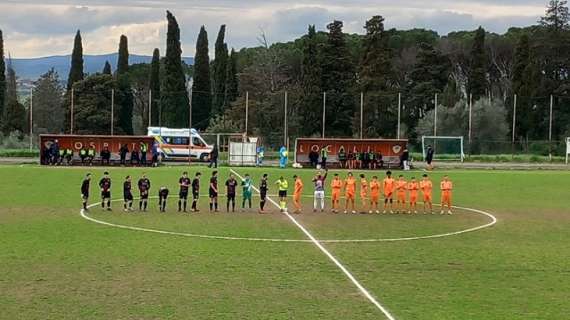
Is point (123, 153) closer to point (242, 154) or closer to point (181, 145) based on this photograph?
point (242, 154)

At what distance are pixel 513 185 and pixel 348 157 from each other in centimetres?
1587

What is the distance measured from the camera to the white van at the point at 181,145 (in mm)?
67688

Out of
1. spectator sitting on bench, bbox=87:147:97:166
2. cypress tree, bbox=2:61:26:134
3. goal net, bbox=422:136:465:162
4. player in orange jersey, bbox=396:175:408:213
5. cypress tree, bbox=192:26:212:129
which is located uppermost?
cypress tree, bbox=192:26:212:129

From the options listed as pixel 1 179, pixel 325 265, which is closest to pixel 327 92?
pixel 1 179

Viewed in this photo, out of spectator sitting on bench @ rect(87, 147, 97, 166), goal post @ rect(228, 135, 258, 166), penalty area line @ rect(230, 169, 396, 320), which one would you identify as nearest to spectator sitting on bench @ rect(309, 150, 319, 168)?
goal post @ rect(228, 135, 258, 166)

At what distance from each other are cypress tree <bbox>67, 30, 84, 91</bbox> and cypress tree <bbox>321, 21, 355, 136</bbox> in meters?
30.8

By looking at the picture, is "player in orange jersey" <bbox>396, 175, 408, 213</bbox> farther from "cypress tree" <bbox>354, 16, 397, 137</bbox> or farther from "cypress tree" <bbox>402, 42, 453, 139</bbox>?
"cypress tree" <bbox>402, 42, 453, 139</bbox>

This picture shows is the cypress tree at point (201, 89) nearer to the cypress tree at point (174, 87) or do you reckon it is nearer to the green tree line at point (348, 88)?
the green tree line at point (348, 88)

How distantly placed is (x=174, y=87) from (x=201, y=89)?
6.07m

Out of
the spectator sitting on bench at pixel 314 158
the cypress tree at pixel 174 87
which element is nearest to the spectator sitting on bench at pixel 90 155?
the spectator sitting on bench at pixel 314 158

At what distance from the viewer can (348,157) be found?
59.6 meters

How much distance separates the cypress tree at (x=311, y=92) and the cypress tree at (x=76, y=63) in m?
28.9

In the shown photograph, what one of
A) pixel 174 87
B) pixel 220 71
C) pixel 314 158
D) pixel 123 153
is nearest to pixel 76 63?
pixel 174 87

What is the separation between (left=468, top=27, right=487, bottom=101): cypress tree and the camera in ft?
301
